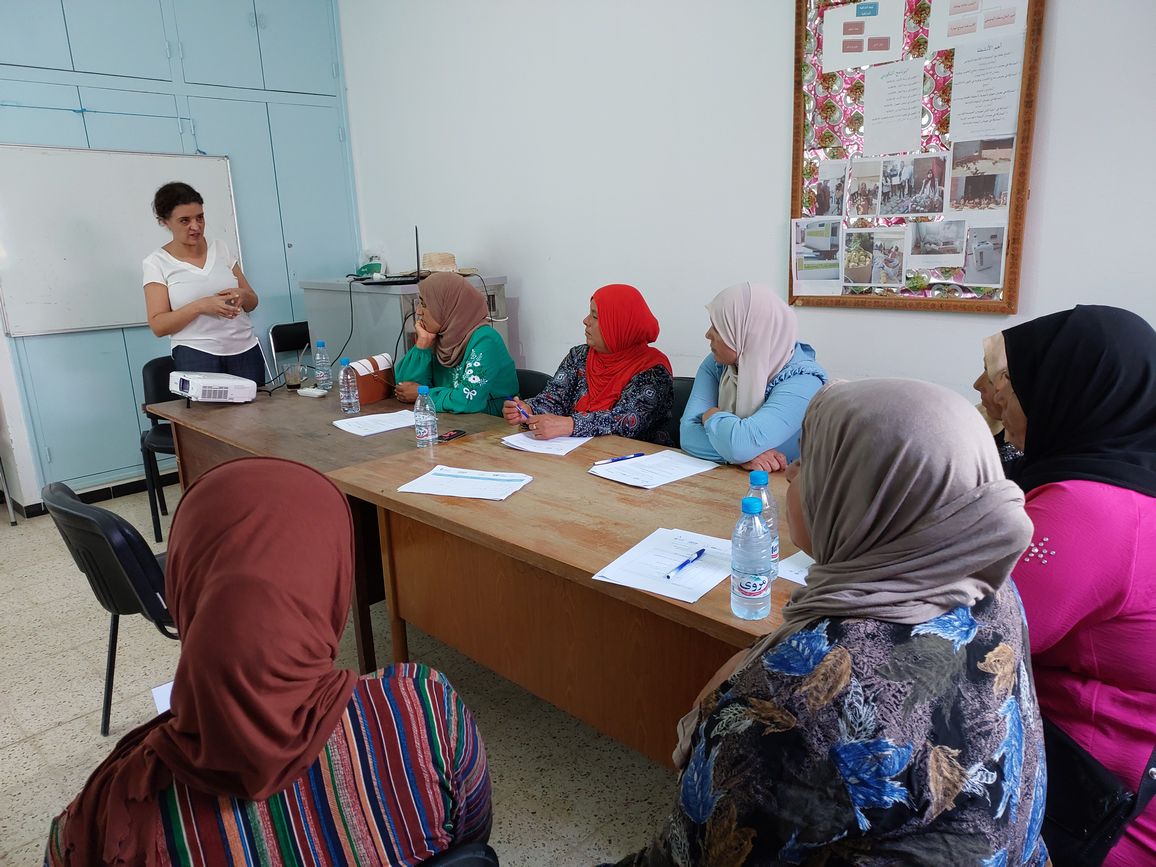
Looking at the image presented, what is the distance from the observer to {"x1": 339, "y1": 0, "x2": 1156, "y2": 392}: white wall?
7.12 feet

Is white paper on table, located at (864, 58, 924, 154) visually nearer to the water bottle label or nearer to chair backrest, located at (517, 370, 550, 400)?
chair backrest, located at (517, 370, 550, 400)

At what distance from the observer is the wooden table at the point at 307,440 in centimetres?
225

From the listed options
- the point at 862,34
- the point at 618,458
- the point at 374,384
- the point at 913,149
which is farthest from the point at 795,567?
the point at 374,384

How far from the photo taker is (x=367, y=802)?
37.3 inches

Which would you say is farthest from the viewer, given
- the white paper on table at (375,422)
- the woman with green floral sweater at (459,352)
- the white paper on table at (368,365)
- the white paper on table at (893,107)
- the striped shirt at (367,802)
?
the white paper on table at (368,365)

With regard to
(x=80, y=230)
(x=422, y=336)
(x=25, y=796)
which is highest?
(x=80, y=230)

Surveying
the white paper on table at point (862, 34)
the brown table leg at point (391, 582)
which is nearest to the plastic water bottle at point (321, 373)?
the brown table leg at point (391, 582)

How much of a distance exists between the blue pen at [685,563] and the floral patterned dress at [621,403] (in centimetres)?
96

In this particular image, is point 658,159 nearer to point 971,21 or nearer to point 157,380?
point 971,21

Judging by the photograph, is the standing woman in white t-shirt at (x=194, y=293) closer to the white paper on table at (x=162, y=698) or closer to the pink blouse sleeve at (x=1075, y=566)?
the white paper on table at (x=162, y=698)

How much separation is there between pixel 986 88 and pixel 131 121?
3925 millimetres

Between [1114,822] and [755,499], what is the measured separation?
Result: 0.65 metres

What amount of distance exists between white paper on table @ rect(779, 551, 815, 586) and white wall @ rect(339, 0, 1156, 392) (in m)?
1.45

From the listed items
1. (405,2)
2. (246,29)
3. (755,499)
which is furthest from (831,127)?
(246,29)
